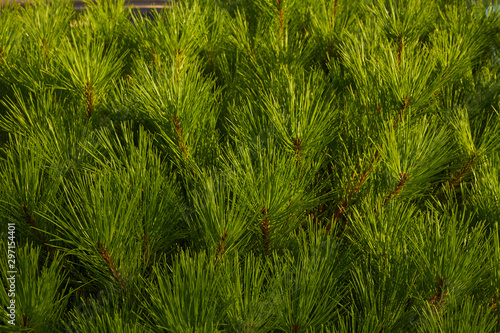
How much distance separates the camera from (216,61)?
717 mm

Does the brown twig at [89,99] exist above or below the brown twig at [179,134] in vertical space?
above

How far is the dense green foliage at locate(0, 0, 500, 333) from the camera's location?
37 cm

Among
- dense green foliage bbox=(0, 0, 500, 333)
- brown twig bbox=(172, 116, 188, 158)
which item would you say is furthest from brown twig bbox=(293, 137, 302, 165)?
brown twig bbox=(172, 116, 188, 158)

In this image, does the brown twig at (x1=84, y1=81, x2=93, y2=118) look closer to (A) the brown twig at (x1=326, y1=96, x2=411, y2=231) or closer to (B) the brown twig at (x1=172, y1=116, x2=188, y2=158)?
(B) the brown twig at (x1=172, y1=116, x2=188, y2=158)

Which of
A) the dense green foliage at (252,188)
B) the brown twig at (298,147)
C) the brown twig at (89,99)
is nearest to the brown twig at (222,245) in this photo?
the dense green foliage at (252,188)

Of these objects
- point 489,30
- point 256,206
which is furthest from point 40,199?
point 489,30

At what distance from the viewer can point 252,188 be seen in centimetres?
41

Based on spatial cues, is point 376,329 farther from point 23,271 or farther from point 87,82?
point 87,82

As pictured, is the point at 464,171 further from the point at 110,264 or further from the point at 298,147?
the point at 110,264

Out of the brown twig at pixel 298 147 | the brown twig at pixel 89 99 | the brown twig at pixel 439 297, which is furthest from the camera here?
the brown twig at pixel 89 99

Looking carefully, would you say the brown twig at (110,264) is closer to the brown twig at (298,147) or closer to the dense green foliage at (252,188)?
the dense green foliage at (252,188)

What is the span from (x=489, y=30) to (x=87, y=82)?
1.99 ft

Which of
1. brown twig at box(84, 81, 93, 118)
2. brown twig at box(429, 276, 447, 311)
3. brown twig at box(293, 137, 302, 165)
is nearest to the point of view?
brown twig at box(429, 276, 447, 311)

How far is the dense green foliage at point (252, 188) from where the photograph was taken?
0.37m
